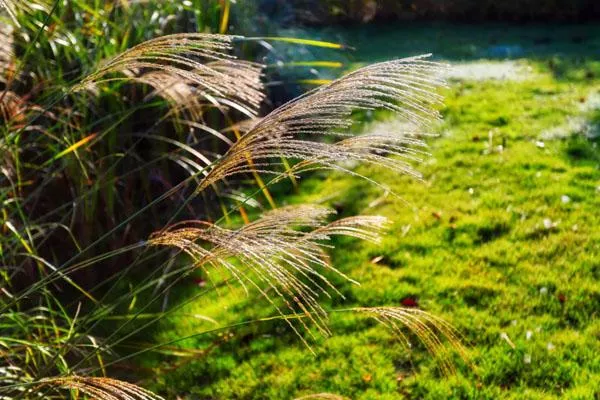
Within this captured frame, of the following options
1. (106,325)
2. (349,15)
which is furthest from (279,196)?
(349,15)

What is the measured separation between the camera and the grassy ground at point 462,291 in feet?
11.0

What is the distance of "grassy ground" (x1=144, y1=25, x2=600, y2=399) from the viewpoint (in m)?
3.34

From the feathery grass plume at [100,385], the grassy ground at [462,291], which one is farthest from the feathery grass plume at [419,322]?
the grassy ground at [462,291]

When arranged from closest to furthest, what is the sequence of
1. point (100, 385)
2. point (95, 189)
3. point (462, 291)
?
point (100, 385), point (95, 189), point (462, 291)

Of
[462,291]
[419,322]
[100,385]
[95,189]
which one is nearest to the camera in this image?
[100,385]

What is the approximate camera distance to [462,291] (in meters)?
3.97

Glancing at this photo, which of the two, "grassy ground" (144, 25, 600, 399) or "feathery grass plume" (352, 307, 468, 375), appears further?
"grassy ground" (144, 25, 600, 399)

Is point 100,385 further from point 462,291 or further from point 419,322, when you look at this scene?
point 462,291

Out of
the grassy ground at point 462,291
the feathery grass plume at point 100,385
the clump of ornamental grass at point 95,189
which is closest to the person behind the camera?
the feathery grass plume at point 100,385

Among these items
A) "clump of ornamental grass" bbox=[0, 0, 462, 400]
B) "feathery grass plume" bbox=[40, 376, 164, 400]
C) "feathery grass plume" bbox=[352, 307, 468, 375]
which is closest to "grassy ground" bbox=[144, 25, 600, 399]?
"clump of ornamental grass" bbox=[0, 0, 462, 400]

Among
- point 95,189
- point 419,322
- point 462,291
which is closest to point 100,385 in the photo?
point 419,322

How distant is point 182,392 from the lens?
350 cm

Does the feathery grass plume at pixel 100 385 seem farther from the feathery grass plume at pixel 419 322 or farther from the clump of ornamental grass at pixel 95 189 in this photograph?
the clump of ornamental grass at pixel 95 189

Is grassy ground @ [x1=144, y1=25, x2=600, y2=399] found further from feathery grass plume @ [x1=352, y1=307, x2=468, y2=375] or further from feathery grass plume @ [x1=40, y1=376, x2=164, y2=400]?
feathery grass plume @ [x1=40, y1=376, x2=164, y2=400]
